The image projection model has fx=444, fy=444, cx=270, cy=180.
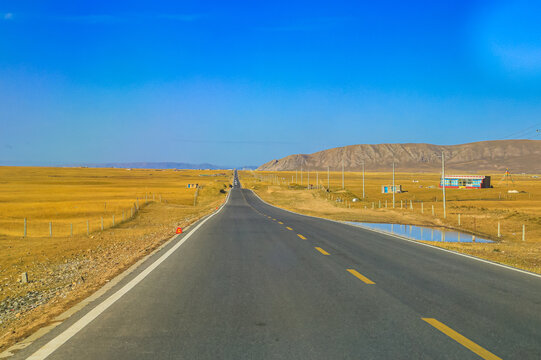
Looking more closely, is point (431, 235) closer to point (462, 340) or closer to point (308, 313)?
point (308, 313)

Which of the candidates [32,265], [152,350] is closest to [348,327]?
[152,350]

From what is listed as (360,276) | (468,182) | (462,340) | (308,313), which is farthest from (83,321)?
(468,182)

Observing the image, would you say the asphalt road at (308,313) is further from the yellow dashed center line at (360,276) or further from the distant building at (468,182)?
the distant building at (468,182)

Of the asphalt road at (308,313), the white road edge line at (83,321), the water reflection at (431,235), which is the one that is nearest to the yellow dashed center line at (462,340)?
the asphalt road at (308,313)

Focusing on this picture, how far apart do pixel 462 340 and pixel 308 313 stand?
2075 millimetres

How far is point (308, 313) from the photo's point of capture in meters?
6.46

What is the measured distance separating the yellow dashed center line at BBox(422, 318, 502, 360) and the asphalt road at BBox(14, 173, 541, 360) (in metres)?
0.01

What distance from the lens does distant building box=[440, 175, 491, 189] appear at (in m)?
115

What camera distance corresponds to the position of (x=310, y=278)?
358 inches

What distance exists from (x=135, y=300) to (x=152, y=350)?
249cm

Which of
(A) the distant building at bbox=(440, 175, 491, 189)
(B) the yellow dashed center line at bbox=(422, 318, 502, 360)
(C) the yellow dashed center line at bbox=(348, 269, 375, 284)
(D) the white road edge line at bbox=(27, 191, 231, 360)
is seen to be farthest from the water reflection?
(A) the distant building at bbox=(440, 175, 491, 189)

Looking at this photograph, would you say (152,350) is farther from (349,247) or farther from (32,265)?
(32,265)

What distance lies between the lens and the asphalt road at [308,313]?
16.5ft

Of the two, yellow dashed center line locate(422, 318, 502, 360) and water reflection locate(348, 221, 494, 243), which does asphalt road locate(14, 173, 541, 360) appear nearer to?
yellow dashed center line locate(422, 318, 502, 360)
